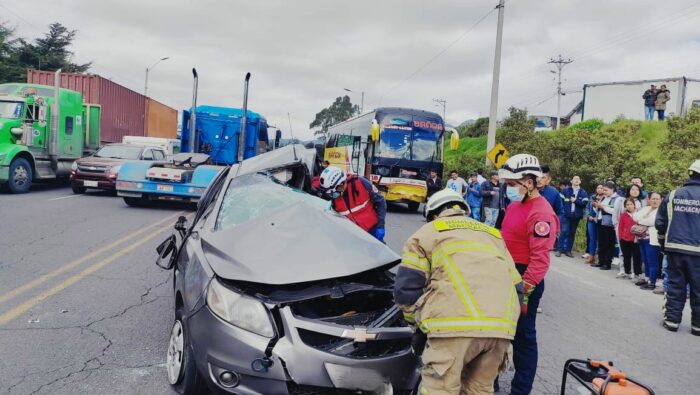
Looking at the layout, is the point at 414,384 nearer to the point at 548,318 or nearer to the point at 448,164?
the point at 548,318

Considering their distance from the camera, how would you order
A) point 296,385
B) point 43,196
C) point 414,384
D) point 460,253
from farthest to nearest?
point 43,196 → point 414,384 → point 296,385 → point 460,253

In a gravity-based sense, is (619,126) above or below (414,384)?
above

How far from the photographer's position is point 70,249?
8.10 meters

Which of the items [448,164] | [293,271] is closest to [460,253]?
[293,271]

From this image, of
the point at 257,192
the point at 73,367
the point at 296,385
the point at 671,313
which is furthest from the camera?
the point at 671,313

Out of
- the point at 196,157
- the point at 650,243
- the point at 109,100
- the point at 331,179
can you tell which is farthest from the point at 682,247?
the point at 109,100

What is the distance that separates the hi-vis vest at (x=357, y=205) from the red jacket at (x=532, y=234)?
6.43ft

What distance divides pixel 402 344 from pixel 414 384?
0.79 feet

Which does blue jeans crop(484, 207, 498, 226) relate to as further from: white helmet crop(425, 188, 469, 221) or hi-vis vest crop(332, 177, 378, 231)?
white helmet crop(425, 188, 469, 221)

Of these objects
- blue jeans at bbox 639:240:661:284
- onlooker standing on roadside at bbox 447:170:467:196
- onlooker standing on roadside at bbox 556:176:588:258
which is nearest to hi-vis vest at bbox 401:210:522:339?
blue jeans at bbox 639:240:661:284

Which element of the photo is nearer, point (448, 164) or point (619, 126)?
point (619, 126)

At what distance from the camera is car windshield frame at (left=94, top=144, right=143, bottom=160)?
53.8 feet

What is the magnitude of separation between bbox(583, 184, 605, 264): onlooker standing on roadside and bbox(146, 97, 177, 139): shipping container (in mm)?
24110

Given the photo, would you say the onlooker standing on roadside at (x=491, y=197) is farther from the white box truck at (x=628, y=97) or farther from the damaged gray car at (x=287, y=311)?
the white box truck at (x=628, y=97)
